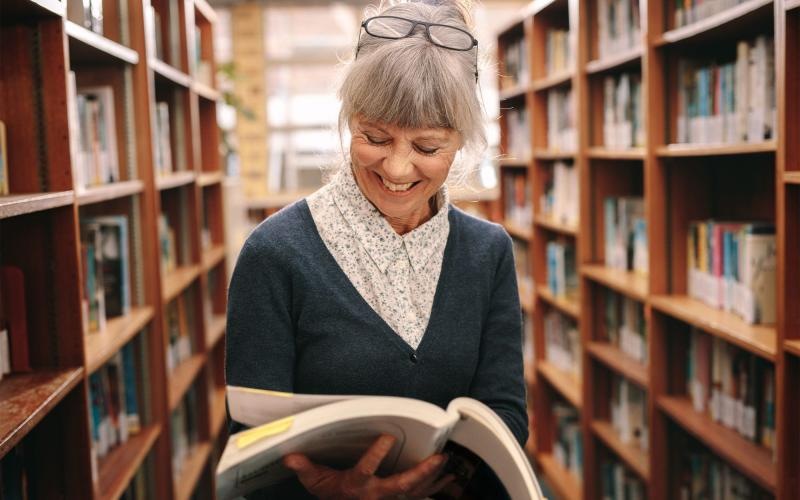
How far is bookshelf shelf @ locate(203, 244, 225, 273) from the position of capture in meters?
3.91

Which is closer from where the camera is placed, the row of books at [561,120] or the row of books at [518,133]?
the row of books at [561,120]

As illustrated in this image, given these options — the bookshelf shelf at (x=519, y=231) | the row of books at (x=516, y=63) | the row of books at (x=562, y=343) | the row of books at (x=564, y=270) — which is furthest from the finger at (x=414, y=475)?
the row of books at (x=516, y=63)

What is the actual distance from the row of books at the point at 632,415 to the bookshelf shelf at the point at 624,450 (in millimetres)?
27

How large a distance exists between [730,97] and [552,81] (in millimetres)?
1543

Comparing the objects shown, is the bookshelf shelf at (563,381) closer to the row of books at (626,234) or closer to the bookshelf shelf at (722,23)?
the row of books at (626,234)

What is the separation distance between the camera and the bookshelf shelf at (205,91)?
3741 millimetres

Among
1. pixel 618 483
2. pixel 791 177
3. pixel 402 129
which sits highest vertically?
pixel 402 129

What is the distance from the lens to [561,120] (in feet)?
13.1

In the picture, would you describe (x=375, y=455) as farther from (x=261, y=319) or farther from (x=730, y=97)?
(x=730, y=97)

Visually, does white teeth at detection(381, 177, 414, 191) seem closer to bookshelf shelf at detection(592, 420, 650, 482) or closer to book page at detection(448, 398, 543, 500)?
book page at detection(448, 398, 543, 500)

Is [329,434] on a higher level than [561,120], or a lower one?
lower

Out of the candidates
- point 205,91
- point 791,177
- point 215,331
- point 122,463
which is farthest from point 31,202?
point 215,331

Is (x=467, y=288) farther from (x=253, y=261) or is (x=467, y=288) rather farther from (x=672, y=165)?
(x=672, y=165)

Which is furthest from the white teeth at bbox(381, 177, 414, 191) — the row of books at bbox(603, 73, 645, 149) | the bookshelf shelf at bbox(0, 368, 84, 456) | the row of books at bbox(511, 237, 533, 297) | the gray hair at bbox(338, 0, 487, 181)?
the row of books at bbox(511, 237, 533, 297)
